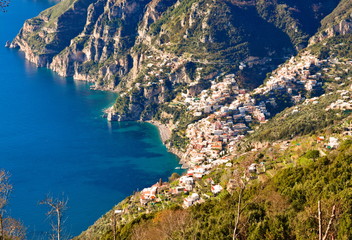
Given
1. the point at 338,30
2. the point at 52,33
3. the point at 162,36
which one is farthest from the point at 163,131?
the point at 52,33

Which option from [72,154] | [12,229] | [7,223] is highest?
[12,229]

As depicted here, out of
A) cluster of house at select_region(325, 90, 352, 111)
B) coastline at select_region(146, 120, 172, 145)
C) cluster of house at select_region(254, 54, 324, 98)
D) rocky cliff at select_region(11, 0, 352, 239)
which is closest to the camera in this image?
cluster of house at select_region(325, 90, 352, 111)

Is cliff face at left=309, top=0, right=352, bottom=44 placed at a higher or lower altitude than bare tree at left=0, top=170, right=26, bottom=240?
higher

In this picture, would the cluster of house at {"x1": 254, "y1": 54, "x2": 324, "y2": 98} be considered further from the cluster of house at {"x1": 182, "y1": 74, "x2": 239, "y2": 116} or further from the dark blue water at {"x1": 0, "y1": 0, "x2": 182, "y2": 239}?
the dark blue water at {"x1": 0, "y1": 0, "x2": 182, "y2": 239}

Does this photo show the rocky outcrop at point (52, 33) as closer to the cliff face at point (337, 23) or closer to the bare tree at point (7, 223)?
the cliff face at point (337, 23)

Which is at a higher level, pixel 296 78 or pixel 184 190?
pixel 296 78

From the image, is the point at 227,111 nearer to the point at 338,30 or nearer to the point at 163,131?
the point at 163,131

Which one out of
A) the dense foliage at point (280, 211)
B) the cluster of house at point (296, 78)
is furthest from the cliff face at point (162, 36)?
the dense foliage at point (280, 211)

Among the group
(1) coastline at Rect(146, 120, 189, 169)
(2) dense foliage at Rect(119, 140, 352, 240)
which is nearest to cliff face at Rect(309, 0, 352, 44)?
(1) coastline at Rect(146, 120, 189, 169)

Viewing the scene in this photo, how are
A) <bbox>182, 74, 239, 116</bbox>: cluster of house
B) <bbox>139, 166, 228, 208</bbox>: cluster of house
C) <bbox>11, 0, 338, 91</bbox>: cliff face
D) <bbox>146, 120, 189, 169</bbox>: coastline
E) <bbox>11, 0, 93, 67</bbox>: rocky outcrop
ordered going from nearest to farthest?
<bbox>139, 166, 228, 208</bbox>: cluster of house, <bbox>146, 120, 189, 169</bbox>: coastline, <bbox>182, 74, 239, 116</bbox>: cluster of house, <bbox>11, 0, 338, 91</bbox>: cliff face, <bbox>11, 0, 93, 67</bbox>: rocky outcrop

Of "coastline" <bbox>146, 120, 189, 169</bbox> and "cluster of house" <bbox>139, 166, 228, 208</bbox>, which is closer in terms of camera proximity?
"cluster of house" <bbox>139, 166, 228, 208</bbox>
